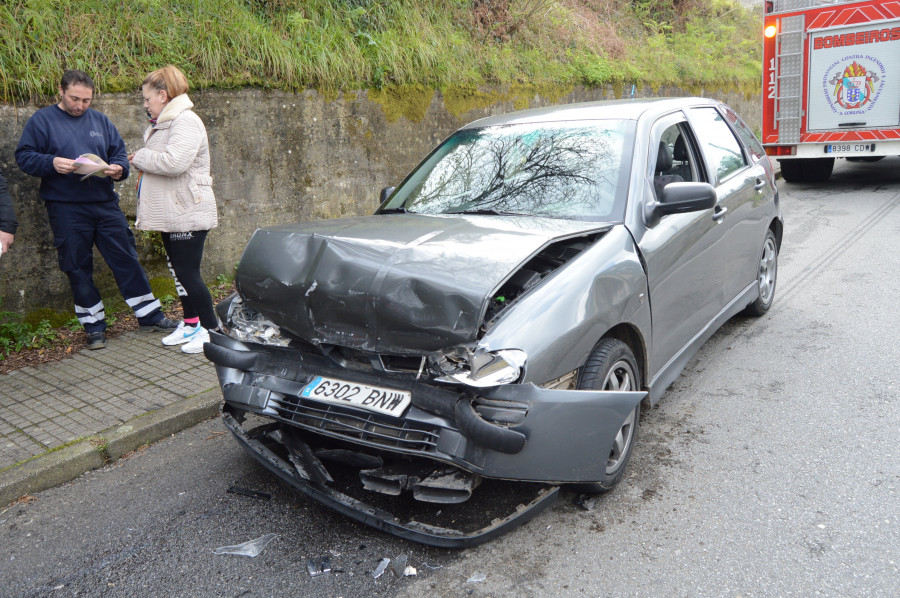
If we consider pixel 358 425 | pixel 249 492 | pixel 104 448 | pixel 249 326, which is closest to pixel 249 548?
pixel 249 492

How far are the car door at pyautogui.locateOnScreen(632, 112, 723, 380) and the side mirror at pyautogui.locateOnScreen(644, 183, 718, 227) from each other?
76 millimetres

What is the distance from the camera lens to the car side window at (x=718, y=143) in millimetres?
4656

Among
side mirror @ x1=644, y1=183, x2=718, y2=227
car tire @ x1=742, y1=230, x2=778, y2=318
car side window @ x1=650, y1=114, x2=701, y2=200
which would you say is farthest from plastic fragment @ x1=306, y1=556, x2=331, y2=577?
car tire @ x1=742, y1=230, x2=778, y2=318

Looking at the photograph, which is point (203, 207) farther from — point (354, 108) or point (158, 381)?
point (354, 108)

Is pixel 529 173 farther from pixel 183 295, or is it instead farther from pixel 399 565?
pixel 183 295

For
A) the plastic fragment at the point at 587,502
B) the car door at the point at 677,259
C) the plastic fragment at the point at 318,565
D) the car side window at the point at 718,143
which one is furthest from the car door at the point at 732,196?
the plastic fragment at the point at 318,565

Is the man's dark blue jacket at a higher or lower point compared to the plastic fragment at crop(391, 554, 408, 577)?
higher

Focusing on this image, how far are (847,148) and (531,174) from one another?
10039 millimetres

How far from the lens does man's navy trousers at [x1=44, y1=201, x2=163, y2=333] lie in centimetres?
531

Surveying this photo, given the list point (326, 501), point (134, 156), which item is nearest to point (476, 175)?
point (326, 501)

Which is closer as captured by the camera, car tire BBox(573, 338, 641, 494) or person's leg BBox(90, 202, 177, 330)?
car tire BBox(573, 338, 641, 494)

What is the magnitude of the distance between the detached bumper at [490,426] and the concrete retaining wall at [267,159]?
3726 mm

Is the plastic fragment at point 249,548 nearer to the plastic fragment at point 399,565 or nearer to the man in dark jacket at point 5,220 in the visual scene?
the plastic fragment at point 399,565

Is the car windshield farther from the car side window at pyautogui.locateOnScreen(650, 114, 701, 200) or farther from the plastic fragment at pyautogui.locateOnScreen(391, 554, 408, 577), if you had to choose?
the plastic fragment at pyautogui.locateOnScreen(391, 554, 408, 577)
